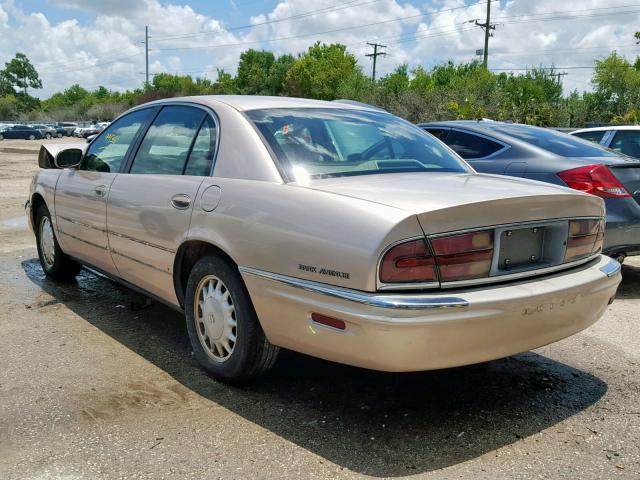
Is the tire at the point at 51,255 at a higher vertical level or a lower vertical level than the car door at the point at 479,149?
lower

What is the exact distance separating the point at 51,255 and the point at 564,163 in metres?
4.68

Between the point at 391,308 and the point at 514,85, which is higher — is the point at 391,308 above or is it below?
below

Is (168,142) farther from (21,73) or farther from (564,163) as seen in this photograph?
(21,73)

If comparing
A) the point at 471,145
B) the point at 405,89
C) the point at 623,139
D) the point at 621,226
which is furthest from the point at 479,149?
the point at 405,89

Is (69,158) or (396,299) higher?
(69,158)

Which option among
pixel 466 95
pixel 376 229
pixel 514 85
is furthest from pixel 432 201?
pixel 514 85

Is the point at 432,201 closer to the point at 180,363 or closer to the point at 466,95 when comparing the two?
the point at 180,363

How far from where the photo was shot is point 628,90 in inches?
1869

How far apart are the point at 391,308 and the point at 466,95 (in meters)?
37.1

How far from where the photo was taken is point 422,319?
2623 mm

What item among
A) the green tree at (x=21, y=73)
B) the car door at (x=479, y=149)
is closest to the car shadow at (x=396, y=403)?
the car door at (x=479, y=149)

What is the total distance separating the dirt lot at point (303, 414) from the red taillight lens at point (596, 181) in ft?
4.65

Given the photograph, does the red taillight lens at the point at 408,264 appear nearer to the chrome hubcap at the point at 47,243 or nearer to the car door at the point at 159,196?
the car door at the point at 159,196

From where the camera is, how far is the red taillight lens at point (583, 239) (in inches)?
127
